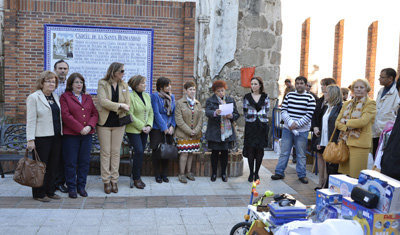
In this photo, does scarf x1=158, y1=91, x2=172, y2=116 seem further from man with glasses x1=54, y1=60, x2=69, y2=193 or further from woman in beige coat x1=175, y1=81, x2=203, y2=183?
man with glasses x1=54, y1=60, x2=69, y2=193

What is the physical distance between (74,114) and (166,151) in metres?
1.56

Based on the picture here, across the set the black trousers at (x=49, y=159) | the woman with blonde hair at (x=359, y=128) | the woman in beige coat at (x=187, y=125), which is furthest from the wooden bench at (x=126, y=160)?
the woman with blonde hair at (x=359, y=128)

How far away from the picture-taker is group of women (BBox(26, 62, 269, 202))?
213 inches

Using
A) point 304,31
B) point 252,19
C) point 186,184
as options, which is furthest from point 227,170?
point 304,31

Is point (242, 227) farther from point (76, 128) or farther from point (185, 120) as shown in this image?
point (185, 120)

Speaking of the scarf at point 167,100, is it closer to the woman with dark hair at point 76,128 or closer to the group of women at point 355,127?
the woman with dark hair at point 76,128

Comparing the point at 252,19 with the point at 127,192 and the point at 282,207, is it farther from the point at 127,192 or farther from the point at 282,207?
the point at 282,207

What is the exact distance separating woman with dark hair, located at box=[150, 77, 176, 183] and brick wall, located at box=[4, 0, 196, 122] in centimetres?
275

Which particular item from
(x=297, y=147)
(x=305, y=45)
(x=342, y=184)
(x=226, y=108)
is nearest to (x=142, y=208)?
(x=226, y=108)

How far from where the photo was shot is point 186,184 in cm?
661

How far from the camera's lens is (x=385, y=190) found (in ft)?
9.22

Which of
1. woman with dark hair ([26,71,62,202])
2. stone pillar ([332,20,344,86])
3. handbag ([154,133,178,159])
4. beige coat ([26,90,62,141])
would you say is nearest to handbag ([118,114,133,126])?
handbag ([154,133,178,159])

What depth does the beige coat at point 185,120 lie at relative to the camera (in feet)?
21.5

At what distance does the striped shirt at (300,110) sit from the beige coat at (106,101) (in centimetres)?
276
